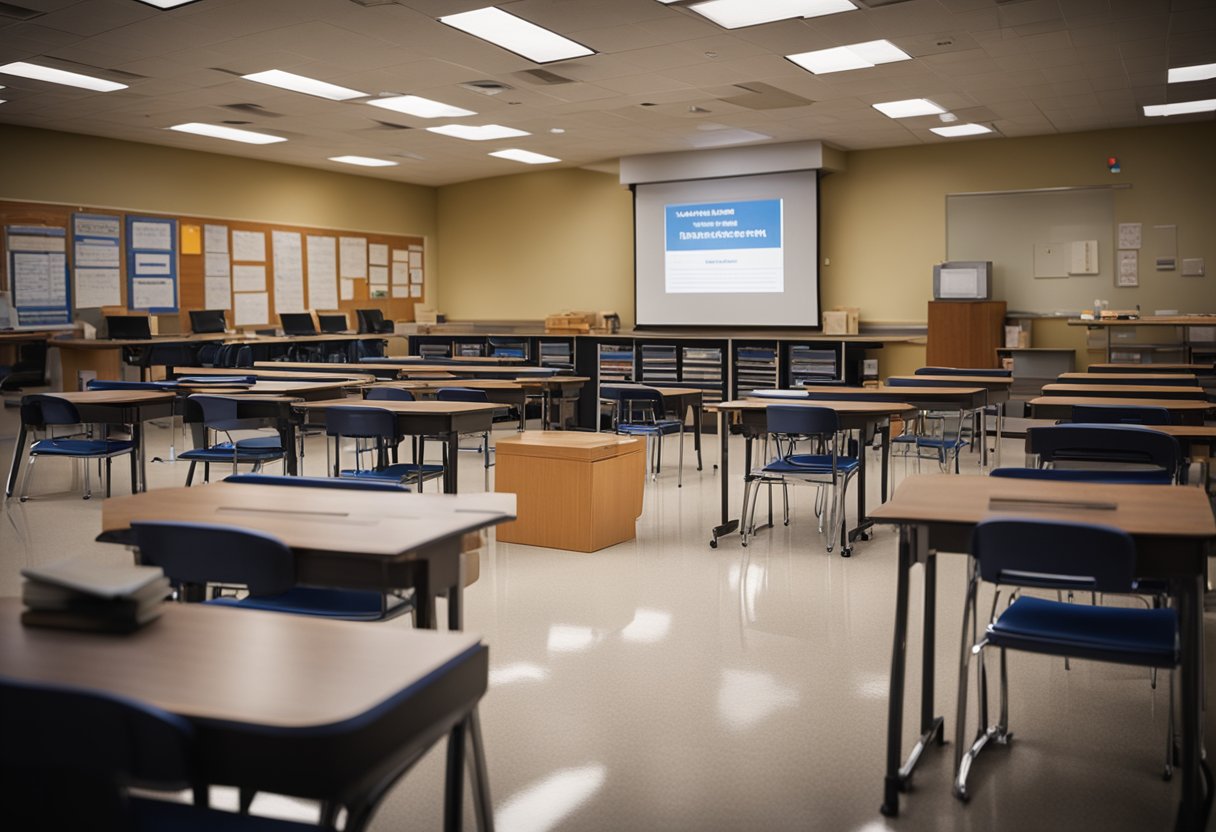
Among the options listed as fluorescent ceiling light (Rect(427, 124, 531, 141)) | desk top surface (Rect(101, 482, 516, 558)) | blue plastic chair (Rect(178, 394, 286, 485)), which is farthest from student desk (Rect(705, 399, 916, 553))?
fluorescent ceiling light (Rect(427, 124, 531, 141))

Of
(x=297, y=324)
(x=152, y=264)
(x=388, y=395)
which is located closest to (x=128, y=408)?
(x=388, y=395)

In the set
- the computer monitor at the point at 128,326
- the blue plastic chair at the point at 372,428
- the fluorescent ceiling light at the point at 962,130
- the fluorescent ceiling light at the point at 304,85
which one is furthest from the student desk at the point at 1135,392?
the computer monitor at the point at 128,326

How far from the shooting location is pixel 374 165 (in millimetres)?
13070

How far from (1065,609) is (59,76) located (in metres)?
8.39

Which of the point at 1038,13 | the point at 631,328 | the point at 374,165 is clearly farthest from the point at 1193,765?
the point at 374,165

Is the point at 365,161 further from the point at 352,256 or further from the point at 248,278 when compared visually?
the point at 248,278

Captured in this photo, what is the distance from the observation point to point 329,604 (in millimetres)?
2865

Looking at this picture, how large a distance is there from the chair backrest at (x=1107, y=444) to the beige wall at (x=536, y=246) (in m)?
9.39

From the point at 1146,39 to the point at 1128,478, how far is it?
15.5 ft

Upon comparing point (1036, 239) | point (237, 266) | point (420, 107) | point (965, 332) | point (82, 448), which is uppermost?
point (420, 107)

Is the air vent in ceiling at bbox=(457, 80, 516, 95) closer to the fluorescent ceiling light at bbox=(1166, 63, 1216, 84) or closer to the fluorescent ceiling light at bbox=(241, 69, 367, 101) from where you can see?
the fluorescent ceiling light at bbox=(241, 69, 367, 101)

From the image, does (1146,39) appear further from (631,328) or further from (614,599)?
(631,328)

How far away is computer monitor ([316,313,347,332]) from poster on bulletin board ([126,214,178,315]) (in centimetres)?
179

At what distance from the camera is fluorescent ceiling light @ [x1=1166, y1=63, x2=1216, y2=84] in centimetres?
809
